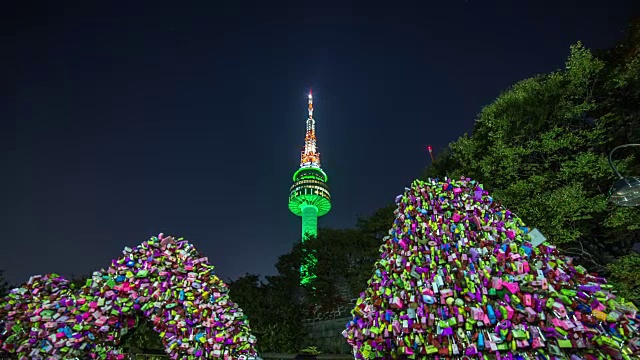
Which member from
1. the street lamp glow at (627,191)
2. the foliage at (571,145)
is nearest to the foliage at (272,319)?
the foliage at (571,145)

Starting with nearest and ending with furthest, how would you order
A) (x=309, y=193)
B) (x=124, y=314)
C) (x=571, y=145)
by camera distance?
(x=124, y=314) → (x=571, y=145) → (x=309, y=193)

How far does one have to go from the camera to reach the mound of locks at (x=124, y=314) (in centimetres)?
337

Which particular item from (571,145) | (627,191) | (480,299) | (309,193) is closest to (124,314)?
(480,299)

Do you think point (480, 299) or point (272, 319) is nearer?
point (480, 299)

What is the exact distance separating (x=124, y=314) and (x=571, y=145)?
12.9 metres

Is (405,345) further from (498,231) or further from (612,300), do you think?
(612,300)

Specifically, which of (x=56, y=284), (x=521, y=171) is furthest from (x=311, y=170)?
(x=56, y=284)

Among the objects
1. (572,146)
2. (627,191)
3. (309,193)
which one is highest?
(309,193)

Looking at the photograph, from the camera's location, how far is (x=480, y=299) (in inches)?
99.3

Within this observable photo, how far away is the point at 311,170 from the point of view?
69.9 metres

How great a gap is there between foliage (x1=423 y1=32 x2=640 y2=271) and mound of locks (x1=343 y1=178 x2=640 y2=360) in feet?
30.5

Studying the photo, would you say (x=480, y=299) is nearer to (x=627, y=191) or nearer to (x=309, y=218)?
(x=627, y=191)

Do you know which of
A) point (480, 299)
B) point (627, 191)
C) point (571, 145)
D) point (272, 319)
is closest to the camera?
point (480, 299)

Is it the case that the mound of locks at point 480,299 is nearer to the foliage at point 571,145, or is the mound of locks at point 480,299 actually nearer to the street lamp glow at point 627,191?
the street lamp glow at point 627,191
